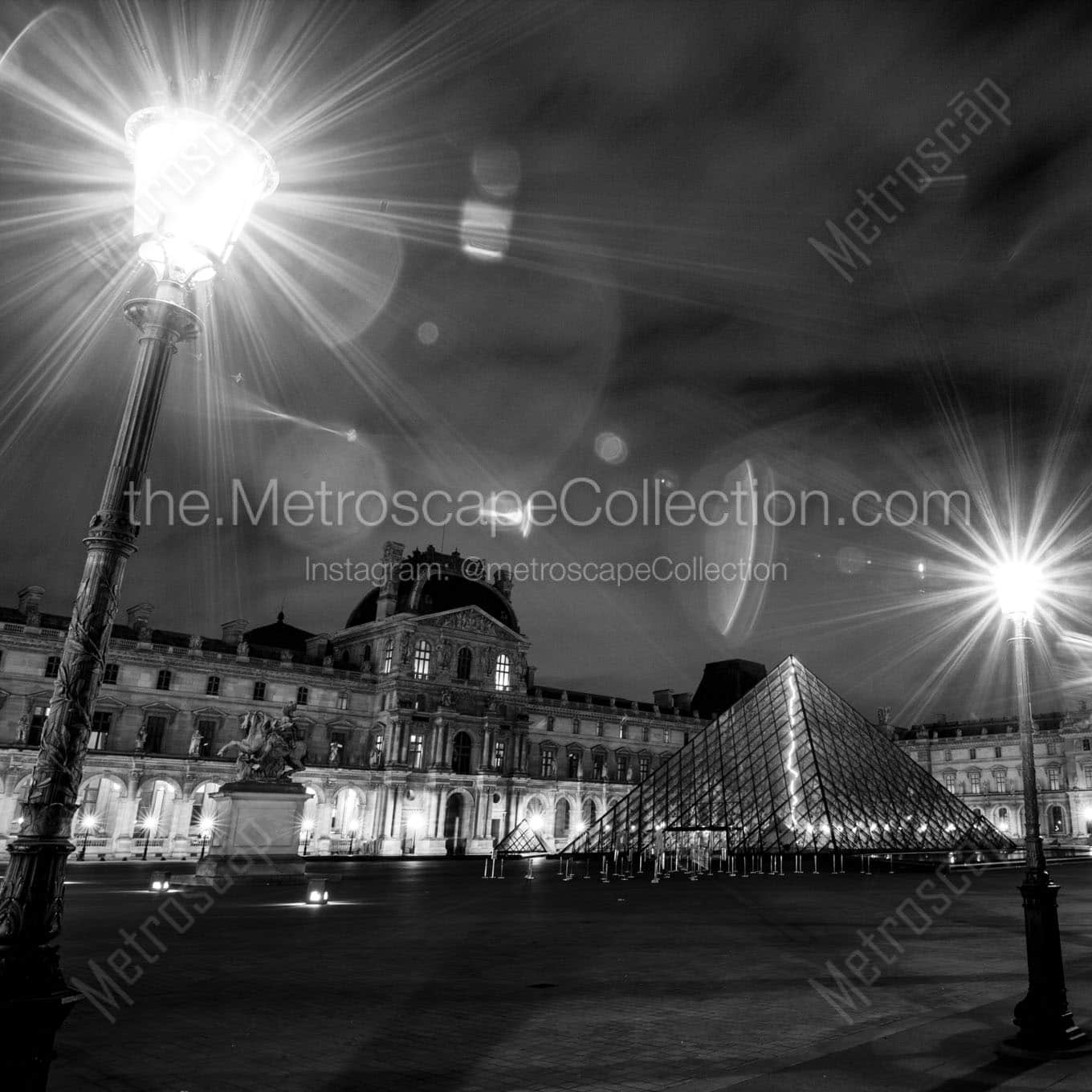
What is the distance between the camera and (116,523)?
4.99m

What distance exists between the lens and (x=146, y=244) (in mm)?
5492

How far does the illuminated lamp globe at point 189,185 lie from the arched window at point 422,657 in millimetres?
52590

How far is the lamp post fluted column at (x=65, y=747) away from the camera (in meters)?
4.02

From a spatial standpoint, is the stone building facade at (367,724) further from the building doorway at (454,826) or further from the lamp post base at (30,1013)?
the lamp post base at (30,1013)

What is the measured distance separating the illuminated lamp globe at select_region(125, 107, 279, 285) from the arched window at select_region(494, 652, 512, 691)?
56639 millimetres

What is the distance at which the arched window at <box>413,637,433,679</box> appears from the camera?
57.2m

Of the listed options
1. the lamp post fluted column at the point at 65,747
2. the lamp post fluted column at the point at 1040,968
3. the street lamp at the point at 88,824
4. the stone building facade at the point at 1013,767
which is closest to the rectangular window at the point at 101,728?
the street lamp at the point at 88,824

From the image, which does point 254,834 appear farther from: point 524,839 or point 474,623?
point 524,839

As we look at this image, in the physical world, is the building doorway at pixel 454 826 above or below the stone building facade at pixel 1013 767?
below

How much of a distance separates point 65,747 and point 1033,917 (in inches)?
293

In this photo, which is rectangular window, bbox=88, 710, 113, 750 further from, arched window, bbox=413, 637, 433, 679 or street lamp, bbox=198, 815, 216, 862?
arched window, bbox=413, 637, 433, 679

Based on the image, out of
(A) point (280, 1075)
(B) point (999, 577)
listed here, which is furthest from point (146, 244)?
(B) point (999, 577)

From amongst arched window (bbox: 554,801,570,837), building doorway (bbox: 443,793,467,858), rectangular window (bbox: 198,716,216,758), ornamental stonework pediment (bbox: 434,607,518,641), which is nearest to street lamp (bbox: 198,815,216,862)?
rectangular window (bbox: 198,716,216,758)

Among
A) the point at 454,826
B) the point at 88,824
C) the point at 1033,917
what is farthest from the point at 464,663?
the point at 1033,917
